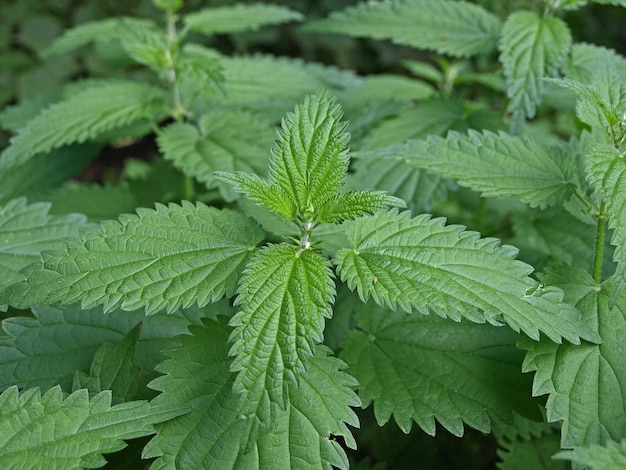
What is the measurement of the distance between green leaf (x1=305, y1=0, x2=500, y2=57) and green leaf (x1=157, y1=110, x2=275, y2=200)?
0.70 metres

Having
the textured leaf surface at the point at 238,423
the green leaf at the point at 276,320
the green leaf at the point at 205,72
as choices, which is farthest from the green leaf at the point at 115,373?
the green leaf at the point at 205,72

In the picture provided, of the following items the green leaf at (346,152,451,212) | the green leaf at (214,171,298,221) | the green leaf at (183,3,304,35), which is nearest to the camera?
the green leaf at (214,171,298,221)

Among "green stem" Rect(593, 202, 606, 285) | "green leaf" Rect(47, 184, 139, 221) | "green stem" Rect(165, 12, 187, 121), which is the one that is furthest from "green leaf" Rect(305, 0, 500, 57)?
"green leaf" Rect(47, 184, 139, 221)

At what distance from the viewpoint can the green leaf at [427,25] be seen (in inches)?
105

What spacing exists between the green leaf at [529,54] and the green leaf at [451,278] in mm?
795

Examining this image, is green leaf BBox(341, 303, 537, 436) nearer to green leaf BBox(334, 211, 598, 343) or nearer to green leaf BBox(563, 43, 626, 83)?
green leaf BBox(334, 211, 598, 343)

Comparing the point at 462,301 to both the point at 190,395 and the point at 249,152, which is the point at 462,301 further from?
the point at 249,152

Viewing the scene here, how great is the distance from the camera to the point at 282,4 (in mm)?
5270

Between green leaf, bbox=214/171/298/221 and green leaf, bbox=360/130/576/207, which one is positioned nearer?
green leaf, bbox=214/171/298/221

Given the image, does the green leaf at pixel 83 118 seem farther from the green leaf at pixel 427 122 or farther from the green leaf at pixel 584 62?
the green leaf at pixel 584 62

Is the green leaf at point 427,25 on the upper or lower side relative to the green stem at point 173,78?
upper

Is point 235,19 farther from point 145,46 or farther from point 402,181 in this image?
point 402,181

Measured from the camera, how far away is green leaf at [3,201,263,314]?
1.58 metres

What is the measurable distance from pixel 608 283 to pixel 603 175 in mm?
331
